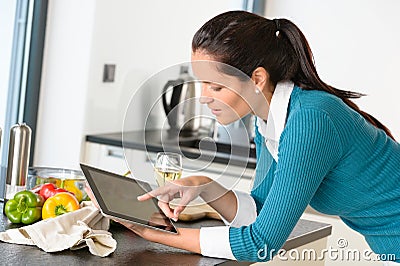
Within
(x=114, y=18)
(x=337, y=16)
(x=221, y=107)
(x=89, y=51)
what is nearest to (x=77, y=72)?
(x=89, y=51)

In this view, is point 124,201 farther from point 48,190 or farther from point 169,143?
point 169,143

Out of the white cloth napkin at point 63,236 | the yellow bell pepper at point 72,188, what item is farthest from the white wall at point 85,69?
the white cloth napkin at point 63,236

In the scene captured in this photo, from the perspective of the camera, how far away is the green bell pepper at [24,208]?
6.24ft

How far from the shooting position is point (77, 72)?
3.47 metres

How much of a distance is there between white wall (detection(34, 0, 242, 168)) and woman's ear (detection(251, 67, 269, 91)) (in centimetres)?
178

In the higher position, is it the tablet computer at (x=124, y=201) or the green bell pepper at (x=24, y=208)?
the tablet computer at (x=124, y=201)

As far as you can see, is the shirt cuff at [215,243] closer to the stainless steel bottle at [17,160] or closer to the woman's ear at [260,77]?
the woman's ear at [260,77]

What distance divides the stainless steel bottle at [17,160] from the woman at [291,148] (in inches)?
15.8

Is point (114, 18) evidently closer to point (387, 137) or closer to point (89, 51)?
point (89, 51)

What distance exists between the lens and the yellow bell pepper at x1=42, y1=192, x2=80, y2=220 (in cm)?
193

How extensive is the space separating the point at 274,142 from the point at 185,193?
254 mm

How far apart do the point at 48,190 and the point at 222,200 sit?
451 mm

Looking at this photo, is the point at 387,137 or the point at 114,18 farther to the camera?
the point at 114,18

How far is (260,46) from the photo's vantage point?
175 centimetres
